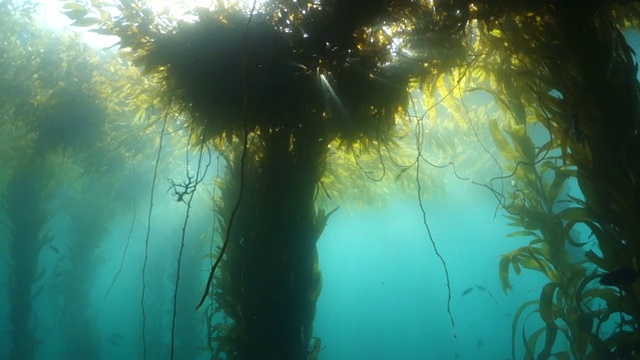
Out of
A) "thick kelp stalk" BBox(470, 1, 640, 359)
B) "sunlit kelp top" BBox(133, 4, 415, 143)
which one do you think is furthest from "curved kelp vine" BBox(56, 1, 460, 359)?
"thick kelp stalk" BBox(470, 1, 640, 359)

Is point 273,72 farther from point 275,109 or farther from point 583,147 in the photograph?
point 583,147

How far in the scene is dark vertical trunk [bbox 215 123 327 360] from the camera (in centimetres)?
450

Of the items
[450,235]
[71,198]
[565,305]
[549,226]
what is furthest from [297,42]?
[450,235]

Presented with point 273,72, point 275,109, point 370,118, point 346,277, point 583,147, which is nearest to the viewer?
point 583,147

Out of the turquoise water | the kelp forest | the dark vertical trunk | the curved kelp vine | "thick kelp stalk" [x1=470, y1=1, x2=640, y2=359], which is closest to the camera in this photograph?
"thick kelp stalk" [x1=470, y1=1, x2=640, y2=359]

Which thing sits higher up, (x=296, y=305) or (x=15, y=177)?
(x=15, y=177)

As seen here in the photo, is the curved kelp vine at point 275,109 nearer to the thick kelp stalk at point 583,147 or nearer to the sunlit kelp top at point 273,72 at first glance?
the sunlit kelp top at point 273,72

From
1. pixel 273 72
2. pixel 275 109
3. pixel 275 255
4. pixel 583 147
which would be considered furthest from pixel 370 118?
pixel 583 147

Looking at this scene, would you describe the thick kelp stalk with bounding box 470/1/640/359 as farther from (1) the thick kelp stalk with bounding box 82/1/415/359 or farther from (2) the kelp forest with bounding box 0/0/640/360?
(1) the thick kelp stalk with bounding box 82/1/415/359

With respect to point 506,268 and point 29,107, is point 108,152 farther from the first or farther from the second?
point 506,268

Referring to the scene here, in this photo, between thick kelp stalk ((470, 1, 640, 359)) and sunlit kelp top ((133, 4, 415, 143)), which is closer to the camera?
thick kelp stalk ((470, 1, 640, 359))

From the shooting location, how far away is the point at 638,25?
4293 millimetres

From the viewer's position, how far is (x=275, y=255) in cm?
467

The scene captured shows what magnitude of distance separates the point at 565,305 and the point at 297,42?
11.4ft
